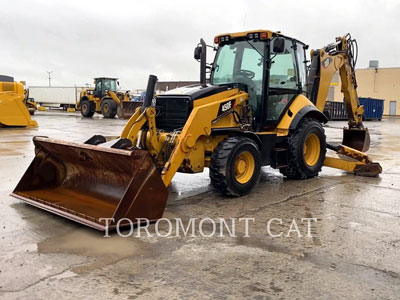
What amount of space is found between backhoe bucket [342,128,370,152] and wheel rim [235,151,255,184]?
167 inches

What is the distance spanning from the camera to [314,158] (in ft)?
24.8

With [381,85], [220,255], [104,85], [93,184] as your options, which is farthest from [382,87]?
[220,255]

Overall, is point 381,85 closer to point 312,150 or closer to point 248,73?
point 312,150

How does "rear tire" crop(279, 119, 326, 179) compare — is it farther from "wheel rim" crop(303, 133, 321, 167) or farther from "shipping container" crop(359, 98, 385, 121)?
"shipping container" crop(359, 98, 385, 121)

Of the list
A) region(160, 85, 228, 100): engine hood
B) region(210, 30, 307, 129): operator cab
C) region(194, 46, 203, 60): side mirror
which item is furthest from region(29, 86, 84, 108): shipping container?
region(160, 85, 228, 100): engine hood

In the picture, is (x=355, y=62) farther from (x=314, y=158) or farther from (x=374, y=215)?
(x=374, y=215)

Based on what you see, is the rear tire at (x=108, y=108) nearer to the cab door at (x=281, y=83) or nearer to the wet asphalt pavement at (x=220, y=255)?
the cab door at (x=281, y=83)

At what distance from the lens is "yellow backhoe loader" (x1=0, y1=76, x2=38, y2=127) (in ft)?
55.1

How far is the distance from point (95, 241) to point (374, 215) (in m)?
3.42

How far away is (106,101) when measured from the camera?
28.2 metres

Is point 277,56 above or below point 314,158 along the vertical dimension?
above

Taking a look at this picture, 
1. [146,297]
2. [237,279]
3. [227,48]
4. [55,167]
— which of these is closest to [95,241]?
[146,297]

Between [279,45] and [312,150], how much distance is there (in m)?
2.29

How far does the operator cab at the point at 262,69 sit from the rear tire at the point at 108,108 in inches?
852
